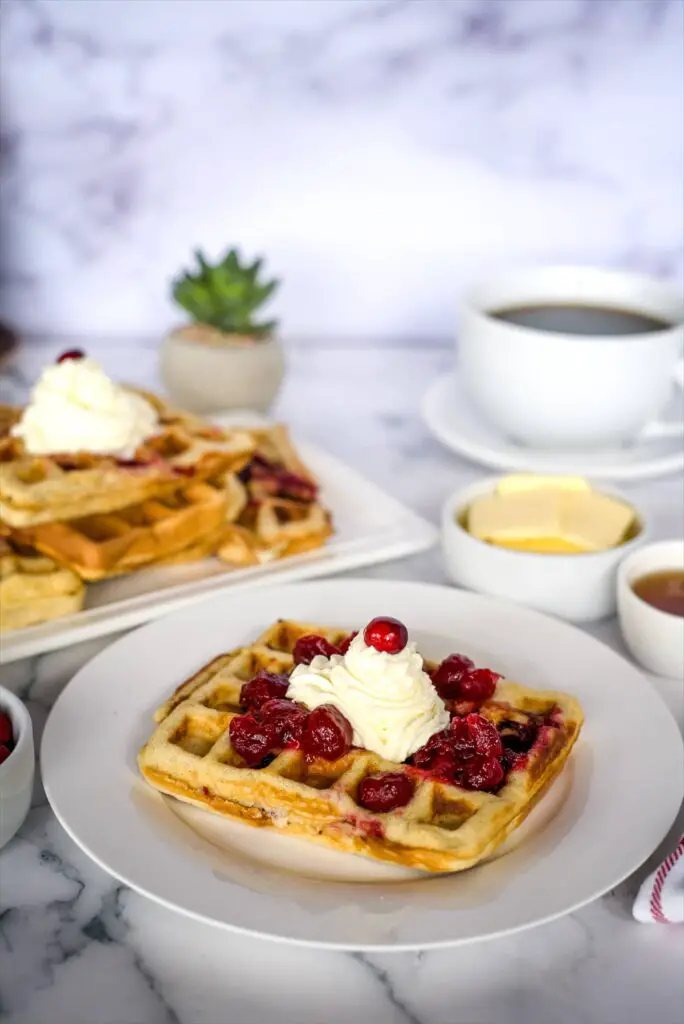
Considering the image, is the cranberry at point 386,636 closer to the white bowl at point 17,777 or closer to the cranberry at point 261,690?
the cranberry at point 261,690

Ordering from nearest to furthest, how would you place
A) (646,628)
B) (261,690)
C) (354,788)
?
(354,788), (261,690), (646,628)

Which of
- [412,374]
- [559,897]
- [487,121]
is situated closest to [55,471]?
[559,897]

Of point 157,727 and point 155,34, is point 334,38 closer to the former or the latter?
point 155,34

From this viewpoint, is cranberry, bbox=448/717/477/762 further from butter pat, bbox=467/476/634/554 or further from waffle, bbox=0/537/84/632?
waffle, bbox=0/537/84/632

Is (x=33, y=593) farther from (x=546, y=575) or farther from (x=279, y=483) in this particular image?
(x=546, y=575)

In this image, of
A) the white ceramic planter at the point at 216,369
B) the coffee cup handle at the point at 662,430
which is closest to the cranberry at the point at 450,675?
the coffee cup handle at the point at 662,430

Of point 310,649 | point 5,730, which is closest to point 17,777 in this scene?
point 5,730
